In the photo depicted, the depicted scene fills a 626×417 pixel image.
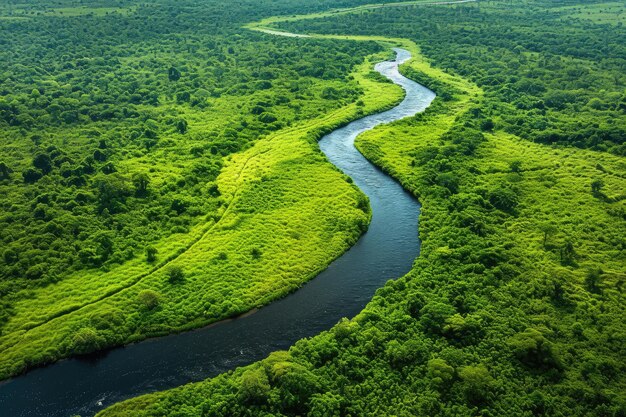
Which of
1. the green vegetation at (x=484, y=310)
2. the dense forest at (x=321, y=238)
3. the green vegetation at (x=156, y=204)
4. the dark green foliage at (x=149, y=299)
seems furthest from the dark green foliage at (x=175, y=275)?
the green vegetation at (x=484, y=310)

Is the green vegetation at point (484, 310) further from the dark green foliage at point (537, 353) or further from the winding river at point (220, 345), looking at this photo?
the winding river at point (220, 345)

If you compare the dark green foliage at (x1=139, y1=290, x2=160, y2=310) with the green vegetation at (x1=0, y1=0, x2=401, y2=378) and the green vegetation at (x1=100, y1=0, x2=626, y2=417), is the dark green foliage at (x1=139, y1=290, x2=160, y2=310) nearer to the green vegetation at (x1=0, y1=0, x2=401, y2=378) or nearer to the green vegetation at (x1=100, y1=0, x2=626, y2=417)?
the green vegetation at (x1=0, y1=0, x2=401, y2=378)

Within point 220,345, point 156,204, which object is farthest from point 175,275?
point 156,204

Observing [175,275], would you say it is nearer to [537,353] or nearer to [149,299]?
[149,299]

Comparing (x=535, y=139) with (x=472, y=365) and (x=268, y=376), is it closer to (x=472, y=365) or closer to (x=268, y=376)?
(x=472, y=365)

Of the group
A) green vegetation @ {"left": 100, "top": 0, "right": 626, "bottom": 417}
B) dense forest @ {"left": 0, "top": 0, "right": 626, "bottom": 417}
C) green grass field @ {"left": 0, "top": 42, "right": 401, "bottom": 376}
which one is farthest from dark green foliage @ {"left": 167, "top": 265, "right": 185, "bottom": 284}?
green vegetation @ {"left": 100, "top": 0, "right": 626, "bottom": 417}

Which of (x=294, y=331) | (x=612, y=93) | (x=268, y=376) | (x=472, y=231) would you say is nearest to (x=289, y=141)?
(x=472, y=231)
